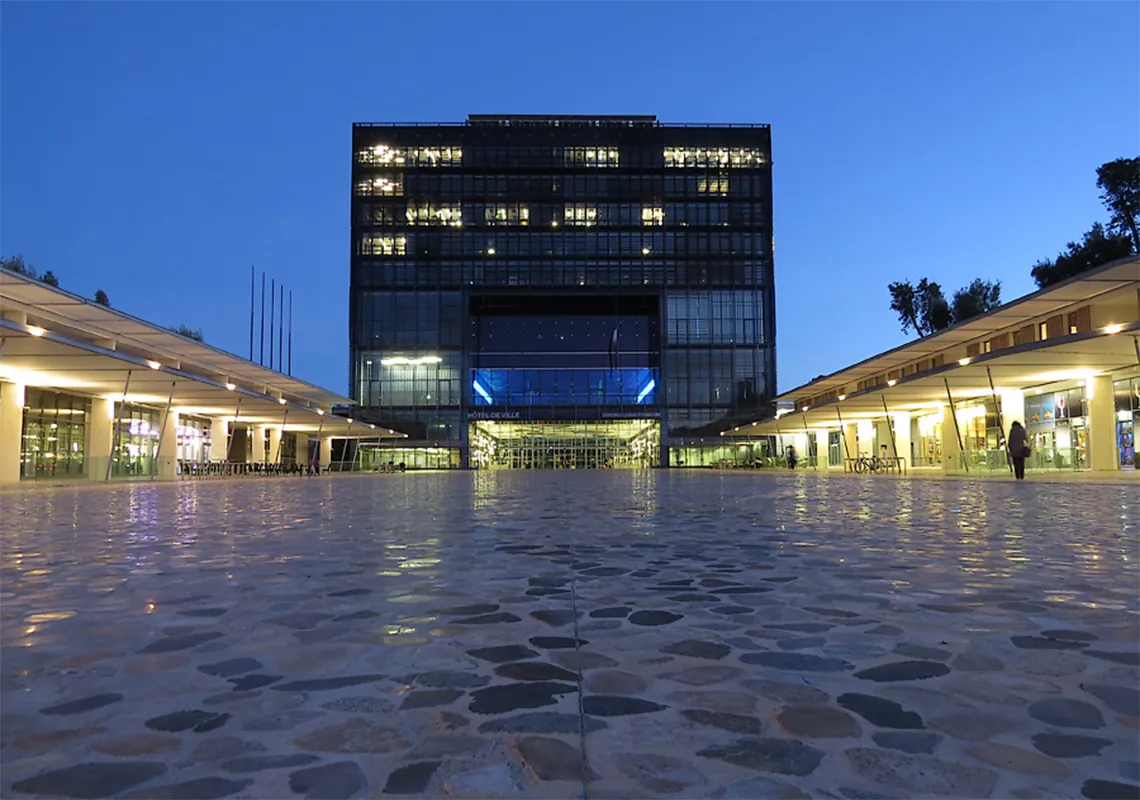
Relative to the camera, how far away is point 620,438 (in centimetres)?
8162

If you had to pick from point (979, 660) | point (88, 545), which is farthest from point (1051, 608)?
point (88, 545)

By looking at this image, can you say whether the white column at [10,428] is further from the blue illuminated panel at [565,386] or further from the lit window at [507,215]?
the lit window at [507,215]

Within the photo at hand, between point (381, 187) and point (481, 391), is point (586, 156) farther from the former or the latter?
point (481, 391)

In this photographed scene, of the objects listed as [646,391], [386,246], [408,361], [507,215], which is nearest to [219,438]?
[408,361]

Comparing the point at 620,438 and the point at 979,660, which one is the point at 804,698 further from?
the point at 620,438

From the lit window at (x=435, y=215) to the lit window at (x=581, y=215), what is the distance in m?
10.3

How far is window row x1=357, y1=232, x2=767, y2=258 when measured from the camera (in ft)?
248

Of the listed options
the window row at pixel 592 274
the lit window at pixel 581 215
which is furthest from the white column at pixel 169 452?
the lit window at pixel 581 215

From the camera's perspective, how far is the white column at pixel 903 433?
153ft

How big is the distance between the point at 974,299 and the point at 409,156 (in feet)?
171

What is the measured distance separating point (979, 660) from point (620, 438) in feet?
258

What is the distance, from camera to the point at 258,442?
2162 inches

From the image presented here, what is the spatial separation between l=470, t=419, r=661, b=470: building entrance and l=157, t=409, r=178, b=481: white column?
36.0m

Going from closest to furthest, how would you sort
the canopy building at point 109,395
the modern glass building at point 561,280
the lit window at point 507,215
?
the canopy building at point 109,395 → the modern glass building at point 561,280 → the lit window at point 507,215
